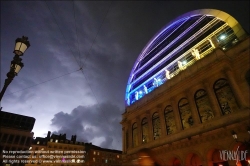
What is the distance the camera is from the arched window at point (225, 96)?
13734mm

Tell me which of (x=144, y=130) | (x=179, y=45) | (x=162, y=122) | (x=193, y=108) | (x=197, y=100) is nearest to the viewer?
(x=193, y=108)

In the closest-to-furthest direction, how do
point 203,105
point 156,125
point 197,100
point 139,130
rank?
point 203,105, point 197,100, point 156,125, point 139,130

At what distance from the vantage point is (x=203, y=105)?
627 inches

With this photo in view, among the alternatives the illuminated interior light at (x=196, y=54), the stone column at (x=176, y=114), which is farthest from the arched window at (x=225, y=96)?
the stone column at (x=176, y=114)

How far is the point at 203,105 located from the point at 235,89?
3.51m

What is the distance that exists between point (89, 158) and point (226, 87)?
59.1m

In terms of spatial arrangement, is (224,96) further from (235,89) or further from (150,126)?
(150,126)

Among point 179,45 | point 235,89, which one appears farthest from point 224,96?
point 179,45

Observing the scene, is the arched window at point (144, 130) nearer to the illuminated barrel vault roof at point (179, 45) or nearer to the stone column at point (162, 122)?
the stone column at point (162, 122)

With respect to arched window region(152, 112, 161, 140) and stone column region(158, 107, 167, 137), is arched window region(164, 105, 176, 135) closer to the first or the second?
stone column region(158, 107, 167, 137)

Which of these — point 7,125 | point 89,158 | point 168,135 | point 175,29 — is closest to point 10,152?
point 7,125

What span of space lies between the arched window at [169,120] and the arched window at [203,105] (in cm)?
356

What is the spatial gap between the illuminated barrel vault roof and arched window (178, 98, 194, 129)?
437cm

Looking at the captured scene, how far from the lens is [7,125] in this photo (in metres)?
40.4
